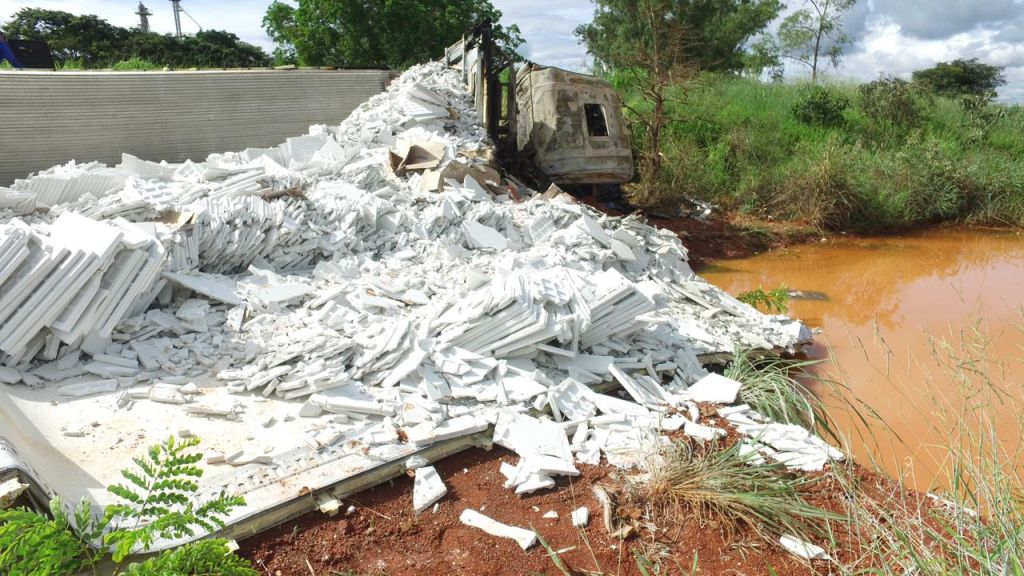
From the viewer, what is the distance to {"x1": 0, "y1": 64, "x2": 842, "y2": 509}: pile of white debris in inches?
157

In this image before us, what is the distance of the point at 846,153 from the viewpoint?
44.7ft

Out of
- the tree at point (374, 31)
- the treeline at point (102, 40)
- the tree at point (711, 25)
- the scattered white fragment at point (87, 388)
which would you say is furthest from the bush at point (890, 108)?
the treeline at point (102, 40)

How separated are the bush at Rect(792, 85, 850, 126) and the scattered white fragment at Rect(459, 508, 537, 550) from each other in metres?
16.1

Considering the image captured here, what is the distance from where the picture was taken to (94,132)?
915 cm

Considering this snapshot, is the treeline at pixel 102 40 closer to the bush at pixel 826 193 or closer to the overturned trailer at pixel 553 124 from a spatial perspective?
the overturned trailer at pixel 553 124

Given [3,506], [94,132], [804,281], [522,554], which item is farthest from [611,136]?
[3,506]

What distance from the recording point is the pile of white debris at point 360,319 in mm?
4000

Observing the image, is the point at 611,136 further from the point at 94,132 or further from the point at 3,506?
the point at 3,506

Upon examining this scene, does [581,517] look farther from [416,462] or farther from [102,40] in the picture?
[102,40]

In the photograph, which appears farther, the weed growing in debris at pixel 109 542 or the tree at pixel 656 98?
the tree at pixel 656 98

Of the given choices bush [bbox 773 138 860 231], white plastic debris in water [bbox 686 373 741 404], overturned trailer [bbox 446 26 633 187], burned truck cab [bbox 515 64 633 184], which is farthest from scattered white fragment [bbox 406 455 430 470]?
bush [bbox 773 138 860 231]

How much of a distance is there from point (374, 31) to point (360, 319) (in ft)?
56.9

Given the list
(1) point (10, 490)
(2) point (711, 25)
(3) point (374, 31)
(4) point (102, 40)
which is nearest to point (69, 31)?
(4) point (102, 40)

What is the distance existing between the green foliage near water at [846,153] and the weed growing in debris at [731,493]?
31.1ft
